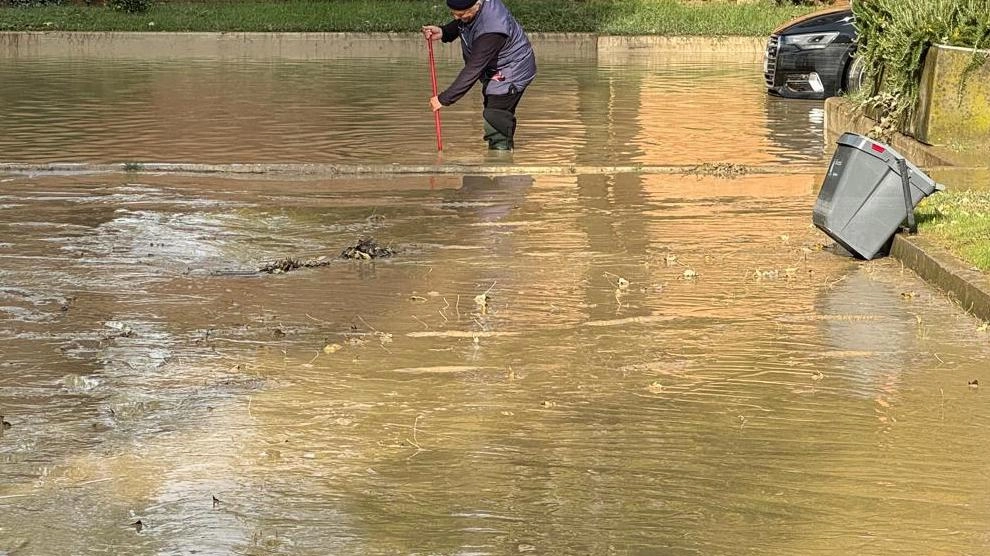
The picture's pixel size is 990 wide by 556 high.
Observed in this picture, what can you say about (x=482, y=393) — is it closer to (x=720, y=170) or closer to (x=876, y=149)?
(x=876, y=149)

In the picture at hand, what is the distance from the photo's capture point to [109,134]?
1786cm

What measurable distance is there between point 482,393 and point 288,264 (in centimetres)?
324

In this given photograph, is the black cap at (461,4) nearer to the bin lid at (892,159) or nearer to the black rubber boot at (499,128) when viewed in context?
the black rubber boot at (499,128)

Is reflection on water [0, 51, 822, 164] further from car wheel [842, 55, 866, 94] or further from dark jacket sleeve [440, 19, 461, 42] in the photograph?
dark jacket sleeve [440, 19, 461, 42]

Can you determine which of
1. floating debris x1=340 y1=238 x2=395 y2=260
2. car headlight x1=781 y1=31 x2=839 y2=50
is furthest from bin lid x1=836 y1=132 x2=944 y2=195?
car headlight x1=781 y1=31 x2=839 y2=50

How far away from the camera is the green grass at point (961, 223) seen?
31.7 feet

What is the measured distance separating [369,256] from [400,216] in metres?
1.88

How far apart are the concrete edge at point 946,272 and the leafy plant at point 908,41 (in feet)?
13.7

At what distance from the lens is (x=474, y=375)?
7.58 m

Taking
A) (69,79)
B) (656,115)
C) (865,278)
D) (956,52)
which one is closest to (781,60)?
(656,115)

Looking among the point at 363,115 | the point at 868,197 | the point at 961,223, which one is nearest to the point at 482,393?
the point at 868,197

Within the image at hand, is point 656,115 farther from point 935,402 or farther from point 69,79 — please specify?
point 935,402

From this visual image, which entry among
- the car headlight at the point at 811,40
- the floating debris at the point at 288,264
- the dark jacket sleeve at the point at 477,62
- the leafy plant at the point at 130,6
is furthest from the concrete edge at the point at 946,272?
the leafy plant at the point at 130,6

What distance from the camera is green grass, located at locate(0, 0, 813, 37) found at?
32.6 m
